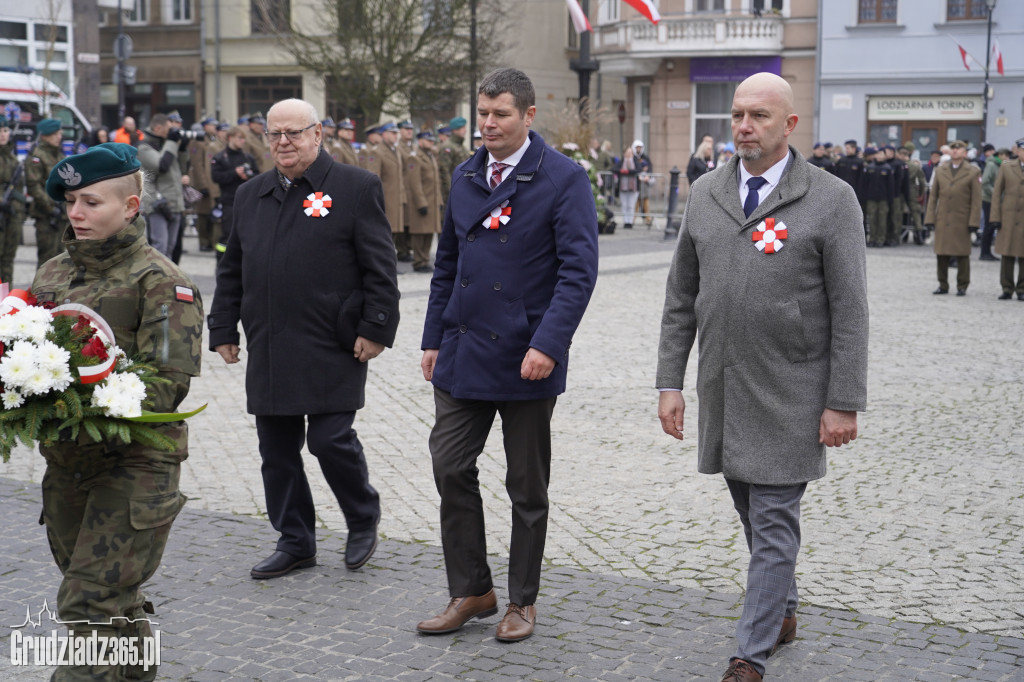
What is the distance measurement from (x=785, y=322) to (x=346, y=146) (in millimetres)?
14457

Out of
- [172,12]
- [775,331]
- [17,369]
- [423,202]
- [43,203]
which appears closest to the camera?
[17,369]

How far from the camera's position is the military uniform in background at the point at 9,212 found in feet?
45.3

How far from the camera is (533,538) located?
15.5 ft

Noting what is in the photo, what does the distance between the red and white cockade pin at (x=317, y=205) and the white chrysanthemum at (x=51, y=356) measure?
1.97 metres

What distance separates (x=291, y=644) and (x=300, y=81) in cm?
4309

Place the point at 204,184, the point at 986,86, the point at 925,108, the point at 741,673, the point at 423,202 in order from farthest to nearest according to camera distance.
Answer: the point at 925,108 < the point at 986,86 < the point at 204,184 < the point at 423,202 < the point at 741,673

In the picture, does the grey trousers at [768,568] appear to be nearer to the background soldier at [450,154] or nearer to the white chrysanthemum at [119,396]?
the white chrysanthemum at [119,396]

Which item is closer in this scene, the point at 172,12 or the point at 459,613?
the point at 459,613

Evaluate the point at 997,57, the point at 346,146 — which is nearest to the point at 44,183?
the point at 346,146

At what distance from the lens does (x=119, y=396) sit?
3.36 m

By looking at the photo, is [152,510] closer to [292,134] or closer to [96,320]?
[96,320]

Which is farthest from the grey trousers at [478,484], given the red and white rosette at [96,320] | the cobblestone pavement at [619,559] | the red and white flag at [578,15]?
the red and white flag at [578,15]

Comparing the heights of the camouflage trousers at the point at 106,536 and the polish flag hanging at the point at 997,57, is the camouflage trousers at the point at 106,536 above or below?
below

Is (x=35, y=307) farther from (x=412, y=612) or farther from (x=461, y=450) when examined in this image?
(x=412, y=612)
